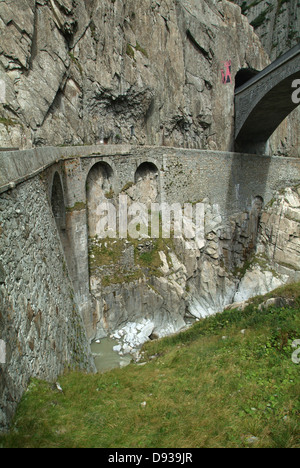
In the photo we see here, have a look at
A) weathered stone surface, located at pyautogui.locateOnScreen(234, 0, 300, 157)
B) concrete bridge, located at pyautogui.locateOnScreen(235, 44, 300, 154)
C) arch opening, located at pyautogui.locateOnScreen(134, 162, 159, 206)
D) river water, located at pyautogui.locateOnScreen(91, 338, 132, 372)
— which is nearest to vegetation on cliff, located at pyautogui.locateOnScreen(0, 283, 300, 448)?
river water, located at pyautogui.locateOnScreen(91, 338, 132, 372)

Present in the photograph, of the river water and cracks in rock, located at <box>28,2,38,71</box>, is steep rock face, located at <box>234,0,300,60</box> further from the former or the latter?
the river water

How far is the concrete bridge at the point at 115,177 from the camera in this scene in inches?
342

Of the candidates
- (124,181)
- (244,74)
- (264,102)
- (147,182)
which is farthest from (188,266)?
(244,74)

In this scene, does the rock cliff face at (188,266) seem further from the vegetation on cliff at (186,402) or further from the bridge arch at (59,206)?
the vegetation on cliff at (186,402)

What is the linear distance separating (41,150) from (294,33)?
3676cm

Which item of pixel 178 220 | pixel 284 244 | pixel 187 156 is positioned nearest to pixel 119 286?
pixel 178 220

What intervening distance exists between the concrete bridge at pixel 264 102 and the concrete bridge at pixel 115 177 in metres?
4.01

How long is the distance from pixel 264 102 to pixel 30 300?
24.1 meters

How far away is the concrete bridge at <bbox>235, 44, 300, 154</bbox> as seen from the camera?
17859mm

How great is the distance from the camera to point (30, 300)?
5016mm

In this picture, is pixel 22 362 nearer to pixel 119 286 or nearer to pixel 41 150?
pixel 41 150

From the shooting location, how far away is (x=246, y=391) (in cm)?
483

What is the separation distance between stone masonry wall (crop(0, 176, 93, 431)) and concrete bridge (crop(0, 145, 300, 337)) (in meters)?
0.49

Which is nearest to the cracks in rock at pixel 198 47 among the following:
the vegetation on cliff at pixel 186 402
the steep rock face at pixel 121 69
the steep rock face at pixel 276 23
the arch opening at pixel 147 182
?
the steep rock face at pixel 121 69
